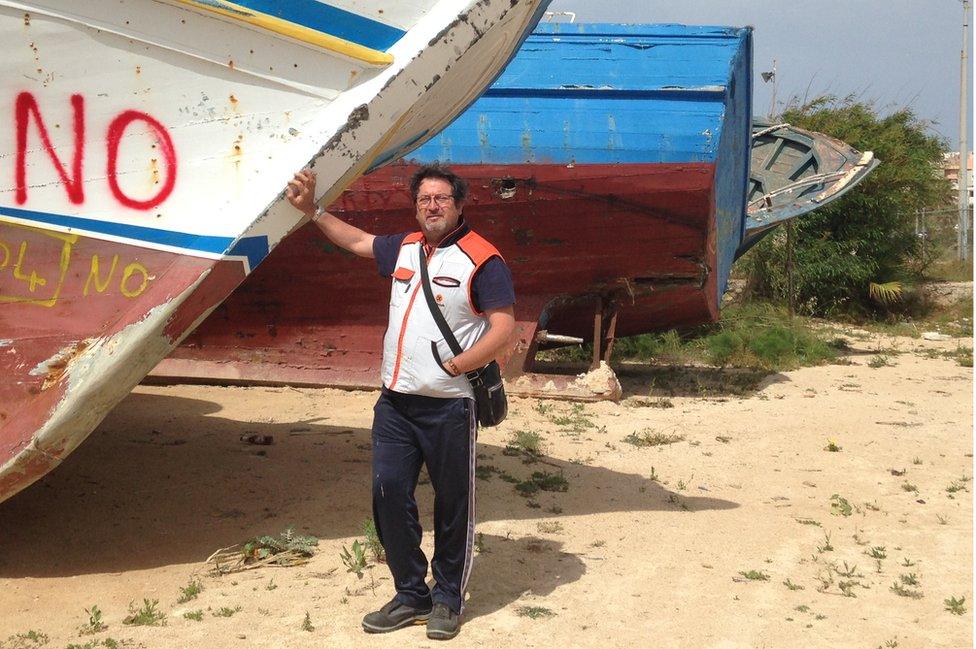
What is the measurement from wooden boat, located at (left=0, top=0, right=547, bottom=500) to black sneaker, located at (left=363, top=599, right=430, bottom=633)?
1.35 metres

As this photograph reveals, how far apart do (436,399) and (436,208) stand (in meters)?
0.64

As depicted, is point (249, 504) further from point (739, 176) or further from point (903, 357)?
point (903, 357)

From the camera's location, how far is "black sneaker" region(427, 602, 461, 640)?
143 inches

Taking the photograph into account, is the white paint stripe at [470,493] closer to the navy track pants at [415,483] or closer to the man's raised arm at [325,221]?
the navy track pants at [415,483]

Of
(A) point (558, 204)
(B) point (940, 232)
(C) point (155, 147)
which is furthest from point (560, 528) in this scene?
(B) point (940, 232)

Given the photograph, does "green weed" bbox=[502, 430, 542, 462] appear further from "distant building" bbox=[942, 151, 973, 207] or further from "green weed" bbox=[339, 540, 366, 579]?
"distant building" bbox=[942, 151, 973, 207]

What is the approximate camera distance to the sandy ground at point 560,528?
3818 millimetres

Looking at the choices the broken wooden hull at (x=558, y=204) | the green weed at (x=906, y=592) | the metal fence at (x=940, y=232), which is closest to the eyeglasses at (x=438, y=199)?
the green weed at (x=906, y=592)

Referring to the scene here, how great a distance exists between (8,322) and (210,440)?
212 centimetres

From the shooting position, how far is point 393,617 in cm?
370

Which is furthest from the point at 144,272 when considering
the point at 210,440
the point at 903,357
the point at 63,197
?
the point at 903,357

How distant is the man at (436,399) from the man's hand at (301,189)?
554 mm

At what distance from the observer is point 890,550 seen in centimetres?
470

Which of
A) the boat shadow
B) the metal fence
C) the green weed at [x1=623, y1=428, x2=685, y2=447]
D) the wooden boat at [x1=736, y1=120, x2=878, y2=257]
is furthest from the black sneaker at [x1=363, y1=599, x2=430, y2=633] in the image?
Result: the metal fence
